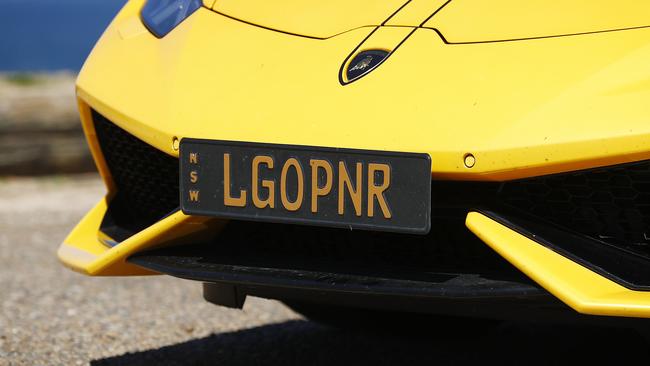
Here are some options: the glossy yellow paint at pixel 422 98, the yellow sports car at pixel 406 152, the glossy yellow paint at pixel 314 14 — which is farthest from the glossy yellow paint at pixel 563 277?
the glossy yellow paint at pixel 314 14

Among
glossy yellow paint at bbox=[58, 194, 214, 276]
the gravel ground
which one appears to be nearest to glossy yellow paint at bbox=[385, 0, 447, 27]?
glossy yellow paint at bbox=[58, 194, 214, 276]

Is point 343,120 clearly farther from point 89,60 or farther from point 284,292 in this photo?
point 89,60

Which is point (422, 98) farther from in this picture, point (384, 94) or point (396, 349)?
point (396, 349)

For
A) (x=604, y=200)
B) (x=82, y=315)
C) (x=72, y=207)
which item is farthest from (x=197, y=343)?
(x=72, y=207)

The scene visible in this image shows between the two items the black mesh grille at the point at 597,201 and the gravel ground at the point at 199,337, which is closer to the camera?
the black mesh grille at the point at 597,201

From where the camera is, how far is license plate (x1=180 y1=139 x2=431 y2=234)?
220 cm

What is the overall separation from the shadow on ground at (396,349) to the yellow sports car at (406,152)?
65 cm

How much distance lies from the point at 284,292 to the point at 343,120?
0.45 m

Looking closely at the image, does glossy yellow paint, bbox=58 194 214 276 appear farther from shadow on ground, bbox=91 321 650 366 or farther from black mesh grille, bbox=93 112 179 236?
shadow on ground, bbox=91 321 650 366

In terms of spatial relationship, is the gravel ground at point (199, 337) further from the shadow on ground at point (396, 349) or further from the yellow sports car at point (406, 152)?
the yellow sports car at point (406, 152)

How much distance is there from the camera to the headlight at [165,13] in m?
2.73

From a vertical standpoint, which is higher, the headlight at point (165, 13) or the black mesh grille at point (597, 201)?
the headlight at point (165, 13)

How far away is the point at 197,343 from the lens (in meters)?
3.45

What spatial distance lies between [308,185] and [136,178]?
0.65 meters
